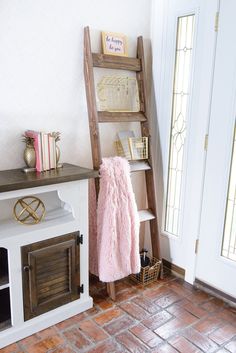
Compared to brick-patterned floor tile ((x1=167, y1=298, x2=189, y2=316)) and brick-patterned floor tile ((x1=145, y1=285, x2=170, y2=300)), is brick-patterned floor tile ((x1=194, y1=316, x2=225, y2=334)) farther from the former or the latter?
brick-patterned floor tile ((x1=145, y1=285, x2=170, y2=300))

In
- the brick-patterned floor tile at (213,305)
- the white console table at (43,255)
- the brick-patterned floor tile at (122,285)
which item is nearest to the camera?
the white console table at (43,255)

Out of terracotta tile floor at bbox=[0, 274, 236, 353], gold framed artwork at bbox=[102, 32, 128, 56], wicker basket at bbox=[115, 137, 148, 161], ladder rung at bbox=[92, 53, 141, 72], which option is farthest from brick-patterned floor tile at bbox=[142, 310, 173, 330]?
gold framed artwork at bbox=[102, 32, 128, 56]

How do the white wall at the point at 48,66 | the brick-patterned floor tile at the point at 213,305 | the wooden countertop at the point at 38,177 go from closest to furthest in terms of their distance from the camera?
1. the wooden countertop at the point at 38,177
2. the white wall at the point at 48,66
3. the brick-patterned floor tile at the point at 213,305

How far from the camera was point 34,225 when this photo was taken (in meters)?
1.96

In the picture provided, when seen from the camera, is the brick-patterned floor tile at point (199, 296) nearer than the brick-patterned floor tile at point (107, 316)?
No

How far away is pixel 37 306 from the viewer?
2002 mm

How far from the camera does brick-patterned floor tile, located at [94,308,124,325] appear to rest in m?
2.13

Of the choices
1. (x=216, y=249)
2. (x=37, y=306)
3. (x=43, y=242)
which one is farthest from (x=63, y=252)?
(x=216, y=249)

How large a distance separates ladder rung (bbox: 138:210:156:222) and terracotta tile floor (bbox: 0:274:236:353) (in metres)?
0.54

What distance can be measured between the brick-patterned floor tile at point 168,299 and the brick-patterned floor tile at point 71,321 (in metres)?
0.55

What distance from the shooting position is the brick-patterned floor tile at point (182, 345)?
1.90 metres

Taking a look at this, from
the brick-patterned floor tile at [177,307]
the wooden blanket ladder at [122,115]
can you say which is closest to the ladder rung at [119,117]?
the wooden blanket ladder at [122,115]

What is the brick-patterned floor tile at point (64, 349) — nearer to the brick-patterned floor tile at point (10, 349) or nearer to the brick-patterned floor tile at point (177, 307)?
the brick-patterned floor tile at point (10, 349)

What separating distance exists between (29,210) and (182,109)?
1.36 meters
